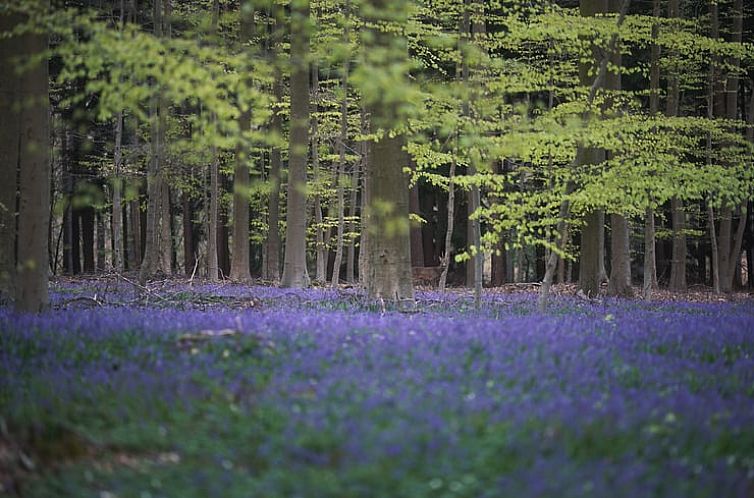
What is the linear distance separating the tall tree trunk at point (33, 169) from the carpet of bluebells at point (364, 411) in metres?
1.10

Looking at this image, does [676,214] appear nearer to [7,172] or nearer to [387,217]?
[387,217]

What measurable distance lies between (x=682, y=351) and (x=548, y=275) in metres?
4.73

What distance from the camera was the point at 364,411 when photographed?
19.4ft

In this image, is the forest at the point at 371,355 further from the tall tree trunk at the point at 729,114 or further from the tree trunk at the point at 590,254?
the tall tree trunk at the point at 729,114

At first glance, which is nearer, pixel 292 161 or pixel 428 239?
pixel 292 161

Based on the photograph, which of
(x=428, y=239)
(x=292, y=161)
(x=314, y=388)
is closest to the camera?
(x=314, y=388)

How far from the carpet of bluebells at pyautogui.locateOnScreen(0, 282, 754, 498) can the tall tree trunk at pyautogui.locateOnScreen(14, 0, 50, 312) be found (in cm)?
110

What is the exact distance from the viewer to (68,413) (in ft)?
19.9

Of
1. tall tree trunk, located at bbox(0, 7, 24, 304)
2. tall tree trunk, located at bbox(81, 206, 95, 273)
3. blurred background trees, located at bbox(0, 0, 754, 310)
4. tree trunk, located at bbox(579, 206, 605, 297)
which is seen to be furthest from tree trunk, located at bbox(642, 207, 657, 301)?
tall tree trunk, located at bbox(81, 206, 95, 273)

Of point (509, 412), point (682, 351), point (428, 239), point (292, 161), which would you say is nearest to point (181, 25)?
point (292, 161)

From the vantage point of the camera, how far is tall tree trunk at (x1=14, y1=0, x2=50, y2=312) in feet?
34.9

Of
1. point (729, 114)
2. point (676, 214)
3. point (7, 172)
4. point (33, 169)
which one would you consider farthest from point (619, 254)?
point (33, 169)

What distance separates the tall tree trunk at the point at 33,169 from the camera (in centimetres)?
1062

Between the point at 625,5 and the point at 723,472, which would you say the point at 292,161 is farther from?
the point at 723,472
